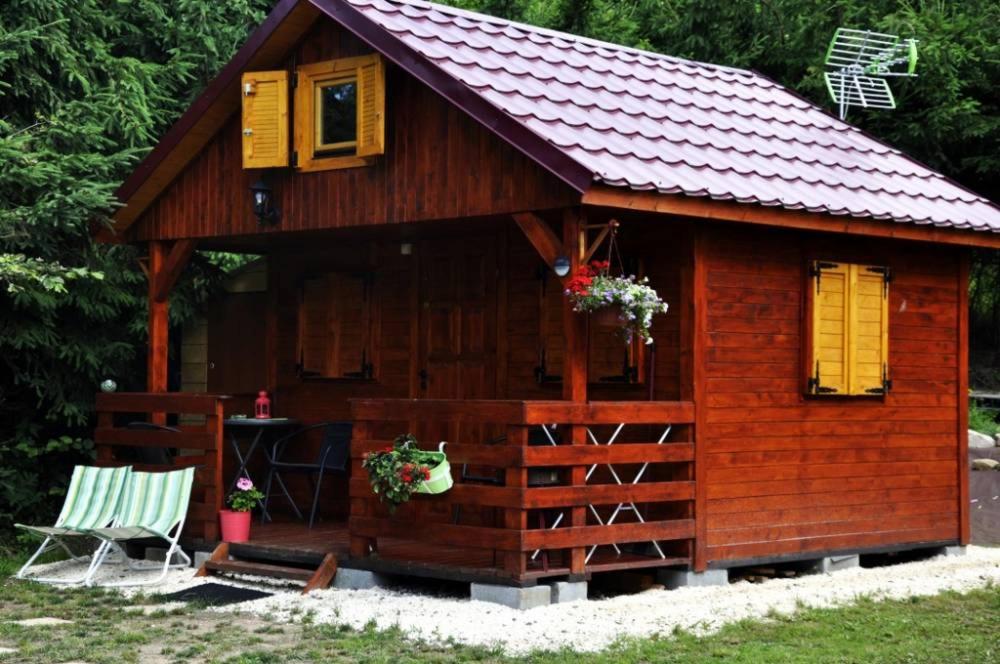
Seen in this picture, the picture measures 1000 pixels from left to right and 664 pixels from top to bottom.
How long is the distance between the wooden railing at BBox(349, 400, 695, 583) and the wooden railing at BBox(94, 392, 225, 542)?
1.61 metres

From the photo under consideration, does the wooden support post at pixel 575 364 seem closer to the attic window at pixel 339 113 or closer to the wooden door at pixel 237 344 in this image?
the attic window at pixel 339 113

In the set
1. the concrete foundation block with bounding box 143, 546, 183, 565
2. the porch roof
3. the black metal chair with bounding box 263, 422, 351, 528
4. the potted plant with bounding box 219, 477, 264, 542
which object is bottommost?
the concrete foundation block with bounding box 143, 546, 183, 565

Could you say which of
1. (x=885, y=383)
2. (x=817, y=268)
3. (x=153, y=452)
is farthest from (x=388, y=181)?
Result: (x=885, y=383)

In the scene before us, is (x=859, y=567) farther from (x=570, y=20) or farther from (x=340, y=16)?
(x=570, y=20)

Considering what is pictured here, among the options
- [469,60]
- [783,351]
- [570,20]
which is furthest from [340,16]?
[570,20]

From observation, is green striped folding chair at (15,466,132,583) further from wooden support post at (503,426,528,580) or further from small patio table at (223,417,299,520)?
wooden support post at (503,426,528,580)

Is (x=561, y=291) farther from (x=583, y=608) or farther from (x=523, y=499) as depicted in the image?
(x=583, y=608)

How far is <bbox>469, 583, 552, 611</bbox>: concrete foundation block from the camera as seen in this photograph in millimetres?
9383

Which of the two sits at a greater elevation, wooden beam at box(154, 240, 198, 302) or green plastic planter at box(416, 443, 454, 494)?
wooden beam at box(154, 240, 198, 302)

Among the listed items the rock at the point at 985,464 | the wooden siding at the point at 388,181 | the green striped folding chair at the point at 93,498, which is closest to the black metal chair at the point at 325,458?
the green striped folding chair at the point at 93,498

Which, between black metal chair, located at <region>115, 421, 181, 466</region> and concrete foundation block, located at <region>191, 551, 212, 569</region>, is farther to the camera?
black metal chair, located at <region>115, 421, 181, 466</region>

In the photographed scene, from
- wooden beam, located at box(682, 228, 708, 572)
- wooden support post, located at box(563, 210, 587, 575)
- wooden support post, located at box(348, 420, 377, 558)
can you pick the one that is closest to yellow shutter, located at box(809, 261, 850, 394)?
wooden beam, located at box(682, 228, 708, 572)

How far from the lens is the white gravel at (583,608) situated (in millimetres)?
8711

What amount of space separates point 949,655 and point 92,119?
8.60 metres
